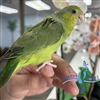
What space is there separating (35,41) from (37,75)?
0.07 m

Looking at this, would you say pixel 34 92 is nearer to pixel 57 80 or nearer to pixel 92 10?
pixel 57 80

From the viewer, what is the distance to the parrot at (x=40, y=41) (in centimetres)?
26

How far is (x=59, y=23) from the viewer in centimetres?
29

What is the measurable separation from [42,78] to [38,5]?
0.15 meters

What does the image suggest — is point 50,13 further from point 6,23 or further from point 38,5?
point 6,23

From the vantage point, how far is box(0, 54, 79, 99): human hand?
28cm

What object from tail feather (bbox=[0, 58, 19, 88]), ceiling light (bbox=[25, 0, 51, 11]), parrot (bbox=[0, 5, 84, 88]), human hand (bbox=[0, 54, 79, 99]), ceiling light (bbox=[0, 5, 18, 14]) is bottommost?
human hand (bbox=[0, 54, 79, 99])

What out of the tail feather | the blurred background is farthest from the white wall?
the tail feather

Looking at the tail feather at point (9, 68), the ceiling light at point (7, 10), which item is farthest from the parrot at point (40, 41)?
the ceiling light at point (7, 10)

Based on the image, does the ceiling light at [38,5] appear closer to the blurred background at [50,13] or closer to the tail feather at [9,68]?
the blurred background at [50,13]

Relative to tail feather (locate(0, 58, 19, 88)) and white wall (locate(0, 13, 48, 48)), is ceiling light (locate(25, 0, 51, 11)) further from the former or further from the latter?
tail feather (locate(0, 58, 19, 88))

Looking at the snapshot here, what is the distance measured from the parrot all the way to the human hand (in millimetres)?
17

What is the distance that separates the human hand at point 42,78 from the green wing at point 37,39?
0.04 m

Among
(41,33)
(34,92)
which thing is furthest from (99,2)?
(34,92)
